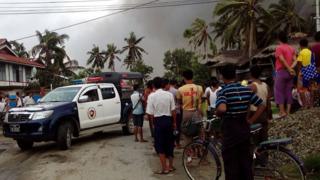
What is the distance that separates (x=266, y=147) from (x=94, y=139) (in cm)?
1015

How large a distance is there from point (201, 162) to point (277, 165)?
1834mm

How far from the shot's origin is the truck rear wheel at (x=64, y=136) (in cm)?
1434

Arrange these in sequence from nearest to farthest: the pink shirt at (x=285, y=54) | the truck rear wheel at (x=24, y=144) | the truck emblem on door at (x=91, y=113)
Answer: the pink shirt at (x=285, y=54) → the truck rear wheel at (x=24, y=144) → the truck emblem on door at (x=91, y=113)

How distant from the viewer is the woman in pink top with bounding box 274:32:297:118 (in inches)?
471

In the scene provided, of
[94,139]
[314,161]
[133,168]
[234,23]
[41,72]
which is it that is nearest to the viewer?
[314,161]

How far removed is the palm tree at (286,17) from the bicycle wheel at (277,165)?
42873 mm

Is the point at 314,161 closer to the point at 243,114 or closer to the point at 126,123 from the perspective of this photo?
the point at 243,114

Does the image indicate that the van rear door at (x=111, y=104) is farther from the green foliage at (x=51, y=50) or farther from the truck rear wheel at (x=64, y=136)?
the green foliage at (x=51, y=50)

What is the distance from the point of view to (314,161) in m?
9.18

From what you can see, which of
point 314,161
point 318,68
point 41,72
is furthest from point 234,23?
point 314,161

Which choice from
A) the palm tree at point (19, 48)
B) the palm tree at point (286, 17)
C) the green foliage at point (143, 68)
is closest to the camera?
the palm tree at point (286, 17)

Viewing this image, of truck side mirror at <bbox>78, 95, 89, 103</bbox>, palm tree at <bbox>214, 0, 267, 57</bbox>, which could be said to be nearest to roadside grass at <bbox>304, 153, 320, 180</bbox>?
truck side mirror at <bbox>78, 95, 89, 103</bbox>

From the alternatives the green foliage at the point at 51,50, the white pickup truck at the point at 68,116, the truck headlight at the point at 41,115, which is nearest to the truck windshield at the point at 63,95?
the white pickup truck at the point at 68,116

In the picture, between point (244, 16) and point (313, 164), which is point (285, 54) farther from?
point (244, 16)
